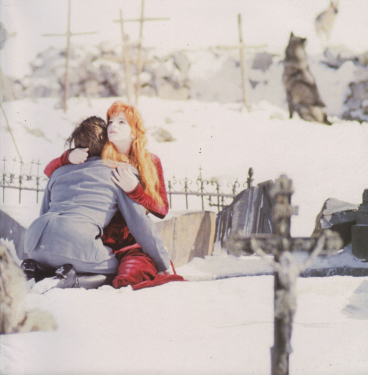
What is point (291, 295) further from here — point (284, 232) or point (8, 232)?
point (8, 232)

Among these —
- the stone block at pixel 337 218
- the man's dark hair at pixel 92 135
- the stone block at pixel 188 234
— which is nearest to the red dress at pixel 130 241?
the man's dark hair at pixel 92 135

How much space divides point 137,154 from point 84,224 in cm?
46

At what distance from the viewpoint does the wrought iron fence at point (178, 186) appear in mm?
2260

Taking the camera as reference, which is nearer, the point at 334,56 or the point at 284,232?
the point at 284,232

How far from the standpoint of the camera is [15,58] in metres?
2.24

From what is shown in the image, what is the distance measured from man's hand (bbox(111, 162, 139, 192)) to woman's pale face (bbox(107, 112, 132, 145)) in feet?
0.53

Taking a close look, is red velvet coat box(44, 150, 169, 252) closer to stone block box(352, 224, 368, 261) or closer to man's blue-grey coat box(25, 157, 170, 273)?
man's blue-grey coat box(25, 157, 170, 273)

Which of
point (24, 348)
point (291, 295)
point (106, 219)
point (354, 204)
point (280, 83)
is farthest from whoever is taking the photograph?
point (354, 204)

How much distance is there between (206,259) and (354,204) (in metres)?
0.96

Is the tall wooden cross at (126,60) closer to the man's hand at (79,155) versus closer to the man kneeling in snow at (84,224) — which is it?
the man kneeling in snow at (84,224)

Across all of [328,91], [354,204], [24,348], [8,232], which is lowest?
[24,348]

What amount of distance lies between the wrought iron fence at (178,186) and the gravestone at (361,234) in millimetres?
717

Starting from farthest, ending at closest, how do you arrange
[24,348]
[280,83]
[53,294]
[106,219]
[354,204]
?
[354,204]
[280,83]
[106,219]
[53,294]
[24,348]

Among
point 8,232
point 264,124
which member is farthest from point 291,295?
point 8,232
